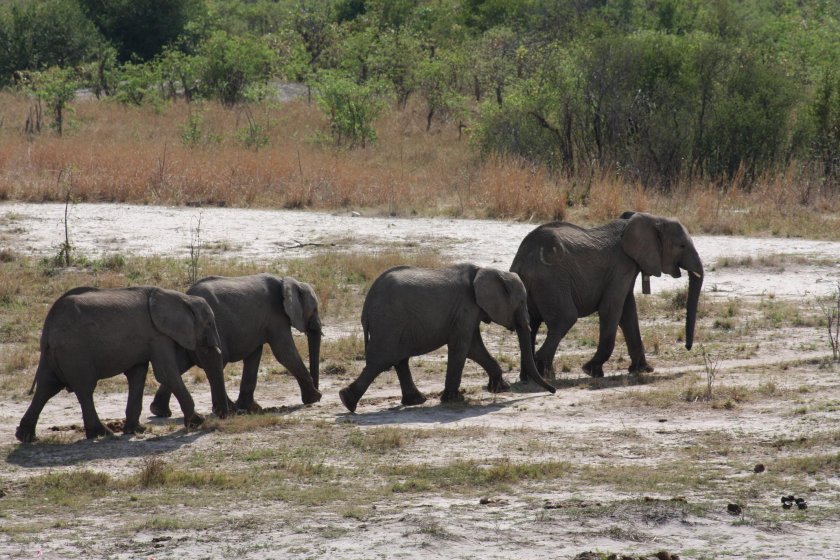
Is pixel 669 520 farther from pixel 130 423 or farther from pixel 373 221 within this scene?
pixel 373 221

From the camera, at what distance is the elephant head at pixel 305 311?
12211 mm

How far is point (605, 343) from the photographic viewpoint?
531 inches

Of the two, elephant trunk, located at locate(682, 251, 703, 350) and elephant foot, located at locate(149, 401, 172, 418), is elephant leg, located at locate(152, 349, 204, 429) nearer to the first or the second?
elephant foot, located at locate(149, 401, 172, 418)

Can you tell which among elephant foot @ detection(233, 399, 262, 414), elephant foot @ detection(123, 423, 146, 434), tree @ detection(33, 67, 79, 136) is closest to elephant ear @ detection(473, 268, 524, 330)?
elephant foot @ detection(233, 399, 262, 414)

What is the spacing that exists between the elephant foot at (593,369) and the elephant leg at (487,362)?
4.33 ft

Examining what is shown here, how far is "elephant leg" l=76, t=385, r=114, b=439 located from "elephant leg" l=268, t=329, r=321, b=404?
6.66 feet

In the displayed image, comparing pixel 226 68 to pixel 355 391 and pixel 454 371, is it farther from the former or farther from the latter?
pixel 355 391

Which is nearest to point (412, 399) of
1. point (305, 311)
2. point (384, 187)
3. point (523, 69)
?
point (305, 311)

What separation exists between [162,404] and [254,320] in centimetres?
109

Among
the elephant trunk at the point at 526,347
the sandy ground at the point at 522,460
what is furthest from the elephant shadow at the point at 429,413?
the elephant trunk at the point at 526,347

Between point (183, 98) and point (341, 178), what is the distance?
16.7m

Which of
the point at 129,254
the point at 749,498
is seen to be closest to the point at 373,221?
the point at 129,254

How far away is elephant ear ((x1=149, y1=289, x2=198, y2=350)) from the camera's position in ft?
35.8

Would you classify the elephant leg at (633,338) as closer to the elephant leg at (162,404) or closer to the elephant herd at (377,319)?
the elephant herd at (377,319)
